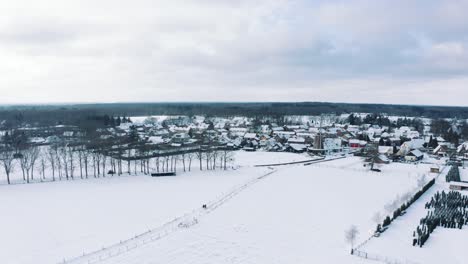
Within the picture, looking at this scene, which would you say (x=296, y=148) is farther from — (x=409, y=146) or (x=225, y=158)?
(x=225, y=158)

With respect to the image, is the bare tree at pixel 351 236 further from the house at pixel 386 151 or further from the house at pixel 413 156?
the house at pixel 386 151

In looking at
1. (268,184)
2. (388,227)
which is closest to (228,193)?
(268,184)

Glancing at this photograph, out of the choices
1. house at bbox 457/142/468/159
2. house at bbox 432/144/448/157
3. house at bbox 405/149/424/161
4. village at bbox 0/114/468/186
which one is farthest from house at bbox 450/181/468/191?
house at bbox 432/144/448/157

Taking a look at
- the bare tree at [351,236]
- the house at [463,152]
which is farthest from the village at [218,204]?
the house at [463,152]

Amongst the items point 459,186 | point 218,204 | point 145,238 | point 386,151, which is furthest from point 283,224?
point 386,151

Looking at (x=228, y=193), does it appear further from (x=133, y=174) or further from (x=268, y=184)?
(x=133, y=174)

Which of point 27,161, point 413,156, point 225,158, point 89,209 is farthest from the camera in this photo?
point 413,156
